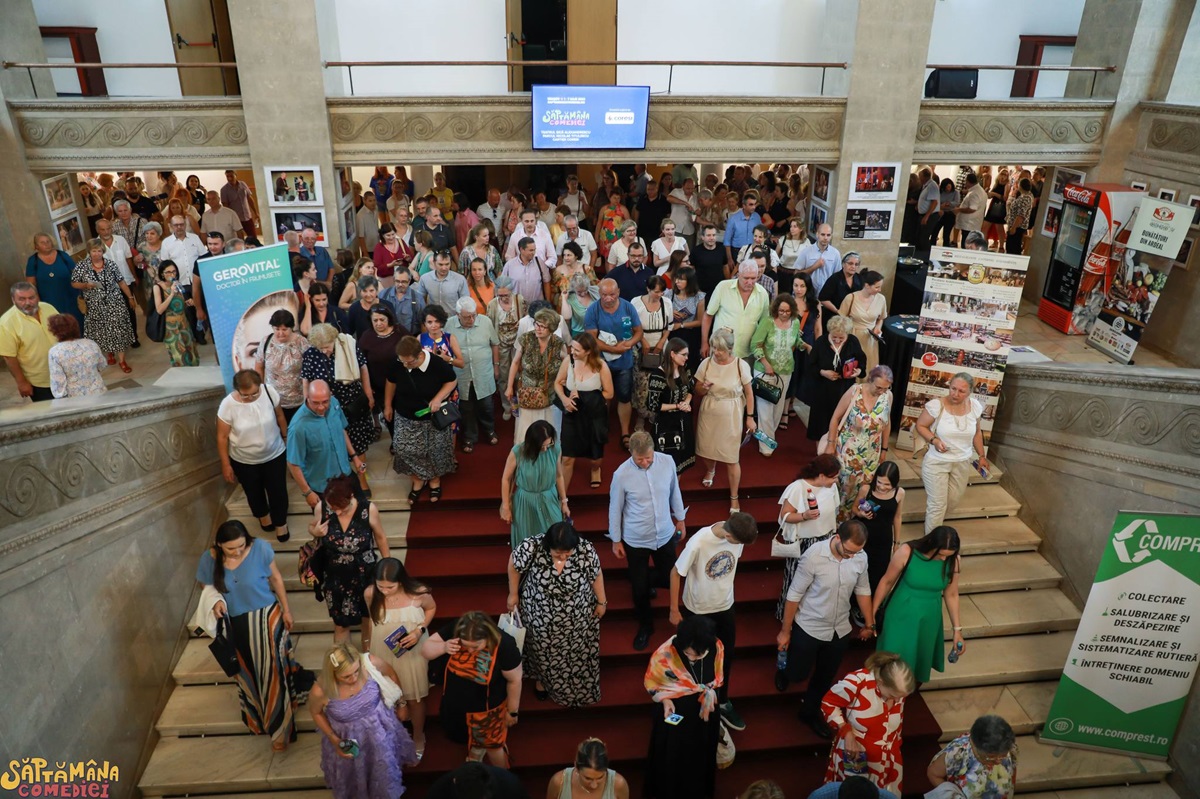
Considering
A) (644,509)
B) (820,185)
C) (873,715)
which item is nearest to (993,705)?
(873,715)

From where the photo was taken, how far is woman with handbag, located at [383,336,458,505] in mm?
6406

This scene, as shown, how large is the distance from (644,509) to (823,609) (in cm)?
133

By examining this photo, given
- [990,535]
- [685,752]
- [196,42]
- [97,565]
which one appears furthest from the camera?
[196,42]

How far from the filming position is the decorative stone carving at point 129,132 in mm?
10000

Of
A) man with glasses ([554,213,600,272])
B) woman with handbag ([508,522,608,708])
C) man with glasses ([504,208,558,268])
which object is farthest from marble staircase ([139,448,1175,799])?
man with glasses ([554,213,600,272])

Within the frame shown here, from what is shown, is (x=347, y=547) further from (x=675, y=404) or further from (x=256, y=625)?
(x=675, y=404)

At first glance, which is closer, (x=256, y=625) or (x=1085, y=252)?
(x=256, y=625)

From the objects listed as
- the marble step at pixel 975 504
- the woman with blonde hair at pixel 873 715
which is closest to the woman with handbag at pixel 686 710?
the woman with blonde hair at pixel 873 715

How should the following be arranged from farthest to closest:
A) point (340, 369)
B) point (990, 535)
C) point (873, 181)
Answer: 1. point (873, 181)
2. point (990, 535)
3. point (340, 369)

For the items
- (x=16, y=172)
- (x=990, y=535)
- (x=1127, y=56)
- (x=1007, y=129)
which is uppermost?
(x=1127, y=56)

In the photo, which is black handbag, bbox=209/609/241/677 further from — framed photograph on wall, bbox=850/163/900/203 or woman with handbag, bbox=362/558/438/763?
framed photograph on wall, bbox=850/163/900/203

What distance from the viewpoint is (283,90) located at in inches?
396

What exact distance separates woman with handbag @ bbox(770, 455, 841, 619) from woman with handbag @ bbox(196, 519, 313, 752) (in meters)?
3.37

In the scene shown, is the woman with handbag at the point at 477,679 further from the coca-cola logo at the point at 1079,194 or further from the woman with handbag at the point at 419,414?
the coca-cola logo at the point at 1079,194
